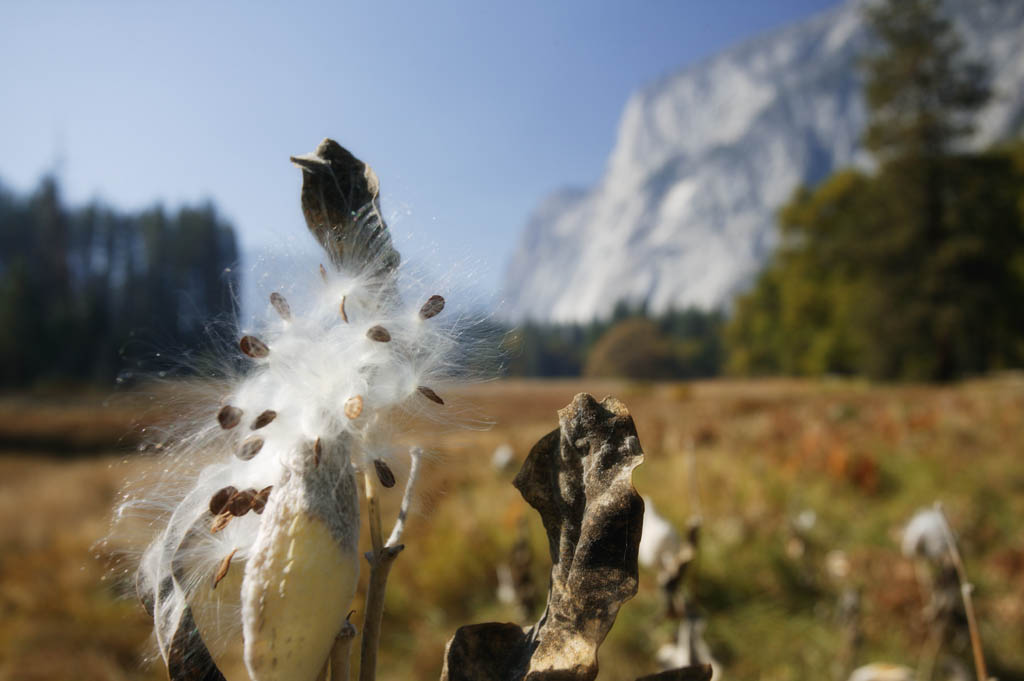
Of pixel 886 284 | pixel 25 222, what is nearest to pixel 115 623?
pixel 886 284

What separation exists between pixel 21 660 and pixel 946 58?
19.8 m

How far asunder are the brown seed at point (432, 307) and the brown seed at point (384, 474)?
98 millimetres

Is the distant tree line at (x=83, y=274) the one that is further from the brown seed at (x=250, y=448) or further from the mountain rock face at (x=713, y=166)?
the mountain rock face at (x=713, y=166)

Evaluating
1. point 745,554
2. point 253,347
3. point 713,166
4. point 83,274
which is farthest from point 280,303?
point 713,166

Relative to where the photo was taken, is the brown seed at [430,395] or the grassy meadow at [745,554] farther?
the grassy meadow at [745,554]

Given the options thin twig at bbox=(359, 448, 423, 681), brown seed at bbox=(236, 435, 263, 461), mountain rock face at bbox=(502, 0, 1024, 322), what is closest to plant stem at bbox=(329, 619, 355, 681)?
thin twig at bbox=(359, 448, 423, 681)

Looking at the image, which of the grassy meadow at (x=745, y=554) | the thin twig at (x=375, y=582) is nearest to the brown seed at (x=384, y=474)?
the thin twig at (x=375, y=582)

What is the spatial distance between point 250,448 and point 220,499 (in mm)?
33

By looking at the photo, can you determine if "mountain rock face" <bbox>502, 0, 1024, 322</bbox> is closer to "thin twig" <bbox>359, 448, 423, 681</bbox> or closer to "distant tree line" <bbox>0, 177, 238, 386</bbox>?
"distant tree line" <bbox>0, 177, 238, 386</bbox>

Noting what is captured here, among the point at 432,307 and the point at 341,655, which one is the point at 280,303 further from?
the point at 341,655

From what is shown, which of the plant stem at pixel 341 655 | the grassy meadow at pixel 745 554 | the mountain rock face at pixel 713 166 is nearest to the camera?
the plant stem at pixel 341 655

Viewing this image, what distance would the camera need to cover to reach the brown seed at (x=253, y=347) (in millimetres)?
384

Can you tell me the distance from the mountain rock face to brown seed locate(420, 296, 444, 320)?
82532 millimetres

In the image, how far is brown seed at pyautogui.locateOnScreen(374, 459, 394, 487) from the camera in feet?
1.22
